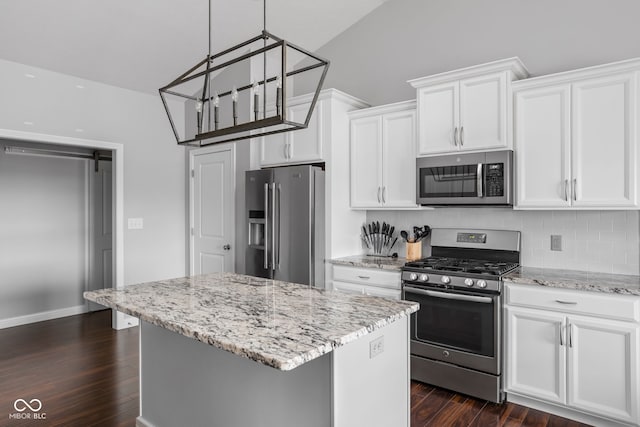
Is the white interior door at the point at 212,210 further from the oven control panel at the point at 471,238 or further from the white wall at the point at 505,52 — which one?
the oven control panel at the point at 471,238

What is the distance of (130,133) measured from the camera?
15.4 feet

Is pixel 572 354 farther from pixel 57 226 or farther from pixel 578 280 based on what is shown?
pixel 57 226

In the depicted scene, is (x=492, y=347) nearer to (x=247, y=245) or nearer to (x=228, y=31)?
(x=247, y=245)

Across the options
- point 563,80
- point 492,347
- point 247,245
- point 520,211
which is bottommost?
point 492,347

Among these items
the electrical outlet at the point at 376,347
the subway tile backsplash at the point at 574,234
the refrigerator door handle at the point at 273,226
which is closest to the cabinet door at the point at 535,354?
the subway tile backsplash at the point at 574,234

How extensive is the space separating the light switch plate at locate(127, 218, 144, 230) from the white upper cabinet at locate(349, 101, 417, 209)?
252 cm

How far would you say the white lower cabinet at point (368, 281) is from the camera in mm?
3324

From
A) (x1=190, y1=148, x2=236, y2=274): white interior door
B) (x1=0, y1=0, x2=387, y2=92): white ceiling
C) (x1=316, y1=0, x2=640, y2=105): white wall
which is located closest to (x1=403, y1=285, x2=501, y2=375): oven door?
(x1=316, y1=0, x2=640, y2=105): white wall

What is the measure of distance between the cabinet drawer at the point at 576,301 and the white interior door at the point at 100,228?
15.7ft

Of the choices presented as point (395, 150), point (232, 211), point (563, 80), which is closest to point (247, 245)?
point (232, 211)

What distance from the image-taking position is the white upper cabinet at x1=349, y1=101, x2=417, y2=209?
11.6ft

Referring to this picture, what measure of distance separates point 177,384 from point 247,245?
197cm

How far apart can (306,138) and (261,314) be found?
2.38 metres

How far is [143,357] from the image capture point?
2.44 meters
